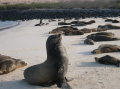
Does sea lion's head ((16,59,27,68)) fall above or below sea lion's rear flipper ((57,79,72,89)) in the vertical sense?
below

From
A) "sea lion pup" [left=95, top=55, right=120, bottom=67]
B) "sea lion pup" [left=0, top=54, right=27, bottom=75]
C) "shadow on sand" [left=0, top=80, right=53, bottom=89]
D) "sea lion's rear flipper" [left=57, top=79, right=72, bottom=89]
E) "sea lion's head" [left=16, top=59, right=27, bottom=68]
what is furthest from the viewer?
"sea lion's head" [left=16, top=59, right=27, bottom=68]

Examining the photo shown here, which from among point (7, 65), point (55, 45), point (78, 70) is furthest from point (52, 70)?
point (7, 65)

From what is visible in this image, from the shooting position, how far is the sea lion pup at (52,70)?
759cm

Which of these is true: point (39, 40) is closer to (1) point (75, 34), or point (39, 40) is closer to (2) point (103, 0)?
(1) point (75, 34)

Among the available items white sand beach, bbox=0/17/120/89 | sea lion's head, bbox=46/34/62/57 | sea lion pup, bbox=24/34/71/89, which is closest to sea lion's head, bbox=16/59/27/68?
white sand beach, bbox=0/17/120/89

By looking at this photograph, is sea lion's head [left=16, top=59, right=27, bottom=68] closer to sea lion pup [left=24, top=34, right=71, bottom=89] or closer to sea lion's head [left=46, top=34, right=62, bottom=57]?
sea lion pup [left=24, top=34, right=71, bottom=89]

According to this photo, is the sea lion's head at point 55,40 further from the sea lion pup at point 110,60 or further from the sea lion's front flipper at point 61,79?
the sea lion pup at point 110,60

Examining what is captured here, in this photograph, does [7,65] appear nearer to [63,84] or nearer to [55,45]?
[55,45]

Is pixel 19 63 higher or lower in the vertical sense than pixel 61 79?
lower

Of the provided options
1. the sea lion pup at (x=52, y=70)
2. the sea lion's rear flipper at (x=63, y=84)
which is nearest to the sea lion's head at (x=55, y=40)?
the sea lion pup at (x=52, y=70)

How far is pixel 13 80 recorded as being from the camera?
8.32 metres

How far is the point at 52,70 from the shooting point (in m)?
7.61

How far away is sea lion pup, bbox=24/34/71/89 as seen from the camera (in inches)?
299

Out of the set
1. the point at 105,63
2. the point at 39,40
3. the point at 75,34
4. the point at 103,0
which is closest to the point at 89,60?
the point at 105,63
